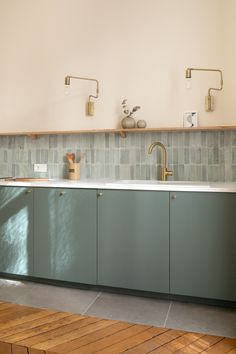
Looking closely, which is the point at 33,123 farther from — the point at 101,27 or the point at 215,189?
the point at 215,189

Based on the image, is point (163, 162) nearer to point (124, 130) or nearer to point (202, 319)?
point (124, 130)

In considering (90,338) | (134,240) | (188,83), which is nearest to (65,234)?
(134,240)

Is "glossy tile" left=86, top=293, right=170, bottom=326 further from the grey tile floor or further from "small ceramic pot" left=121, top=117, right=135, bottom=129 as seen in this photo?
"small ceramic pot" left=121, top=117, right=135, bottom=129

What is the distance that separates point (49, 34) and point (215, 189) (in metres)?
2.23

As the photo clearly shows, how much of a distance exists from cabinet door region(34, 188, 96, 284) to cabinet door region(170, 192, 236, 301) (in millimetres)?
644

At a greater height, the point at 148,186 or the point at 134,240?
the point at 148,186

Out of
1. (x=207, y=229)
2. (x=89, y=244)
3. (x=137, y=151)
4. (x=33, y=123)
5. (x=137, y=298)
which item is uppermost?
(x=33, y=123)

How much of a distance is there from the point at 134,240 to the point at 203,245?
50cm

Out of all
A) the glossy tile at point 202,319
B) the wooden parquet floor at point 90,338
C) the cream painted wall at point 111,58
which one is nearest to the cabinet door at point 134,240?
the glossy tile at point 202,319

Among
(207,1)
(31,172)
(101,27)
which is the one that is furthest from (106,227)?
(207,1)

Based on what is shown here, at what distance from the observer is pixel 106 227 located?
250cm

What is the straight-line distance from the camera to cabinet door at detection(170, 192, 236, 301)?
2.24 m

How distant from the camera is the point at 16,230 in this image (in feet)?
9.11

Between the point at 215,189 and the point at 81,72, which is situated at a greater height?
the point at 81,72
